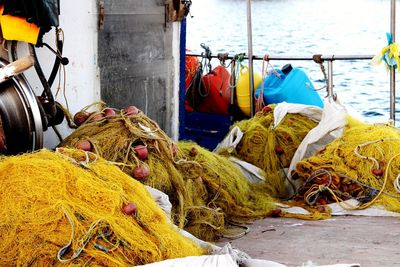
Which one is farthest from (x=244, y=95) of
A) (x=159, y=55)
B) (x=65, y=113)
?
(x=65, y=113)

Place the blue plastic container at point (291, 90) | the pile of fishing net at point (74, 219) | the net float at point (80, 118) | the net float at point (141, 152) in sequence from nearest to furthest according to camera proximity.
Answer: the pile of fishing net at point (74, 219) → the net float at point (141, 152) → the net float at point (80, 118) → the blue plastic container at point (291, 90)

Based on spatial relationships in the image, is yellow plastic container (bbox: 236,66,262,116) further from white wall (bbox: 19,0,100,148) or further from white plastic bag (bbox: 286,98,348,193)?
white wall (bbox: 19,0,100,148)

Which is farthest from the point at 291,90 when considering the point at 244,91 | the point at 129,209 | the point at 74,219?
the point at 74,219

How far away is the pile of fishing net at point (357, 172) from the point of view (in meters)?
5.42

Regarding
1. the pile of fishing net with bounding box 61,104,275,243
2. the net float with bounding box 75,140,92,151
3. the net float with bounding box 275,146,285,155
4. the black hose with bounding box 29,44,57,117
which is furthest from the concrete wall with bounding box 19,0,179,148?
the net float with bounding box 275,146,285,155

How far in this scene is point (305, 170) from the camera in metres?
5.87

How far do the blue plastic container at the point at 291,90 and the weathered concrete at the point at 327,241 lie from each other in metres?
3.05

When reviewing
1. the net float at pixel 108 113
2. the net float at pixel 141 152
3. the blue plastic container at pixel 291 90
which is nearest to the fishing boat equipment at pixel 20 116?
the net float at pixel 108 113

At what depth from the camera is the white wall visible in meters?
5.38

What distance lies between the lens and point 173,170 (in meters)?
4.61

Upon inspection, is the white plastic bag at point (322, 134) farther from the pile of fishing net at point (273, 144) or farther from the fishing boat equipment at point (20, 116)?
the fishing boat equipment at point (20, 116)

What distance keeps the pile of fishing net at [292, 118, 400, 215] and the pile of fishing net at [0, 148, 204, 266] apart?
2262 mm

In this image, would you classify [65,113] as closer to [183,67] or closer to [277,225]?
[277,225]

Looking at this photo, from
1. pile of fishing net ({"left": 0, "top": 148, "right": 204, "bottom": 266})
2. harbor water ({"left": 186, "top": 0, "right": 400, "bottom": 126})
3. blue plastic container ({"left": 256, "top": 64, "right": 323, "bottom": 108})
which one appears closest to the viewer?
pile of fishing net ({"left": 0, "top": 148, "right": 204, "bottom": 266})
